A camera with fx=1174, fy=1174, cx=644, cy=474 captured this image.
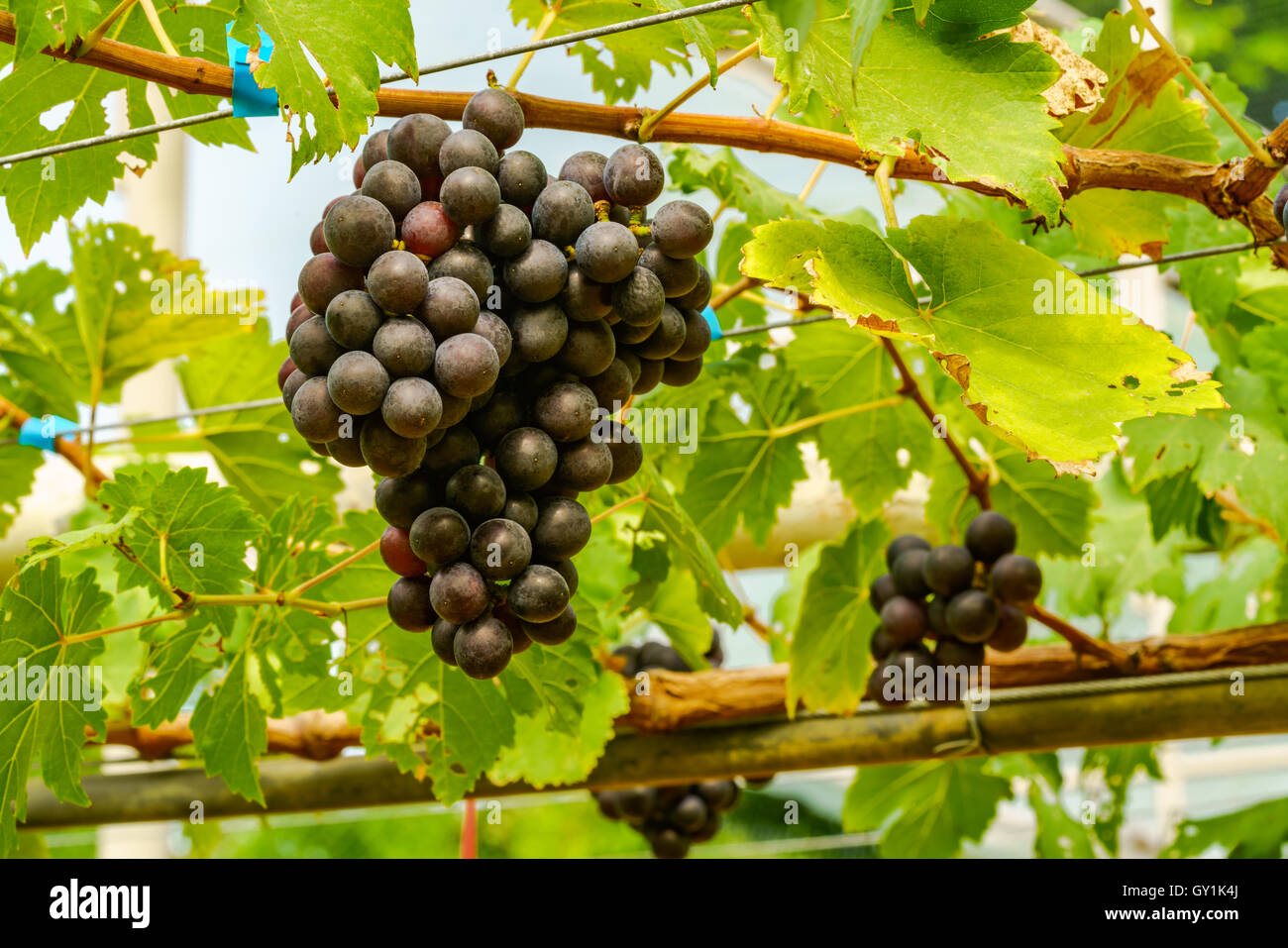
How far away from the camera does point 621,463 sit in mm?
807

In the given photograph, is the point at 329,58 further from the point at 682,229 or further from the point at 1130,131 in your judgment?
the point at 1130,131

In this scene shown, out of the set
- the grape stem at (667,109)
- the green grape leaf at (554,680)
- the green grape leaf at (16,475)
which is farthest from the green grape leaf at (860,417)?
the green grape leaf at (16,475)

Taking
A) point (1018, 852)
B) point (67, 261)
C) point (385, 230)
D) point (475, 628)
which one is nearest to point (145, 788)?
point (67, 261)

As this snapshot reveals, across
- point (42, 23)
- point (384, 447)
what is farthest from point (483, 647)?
point (42, 23)

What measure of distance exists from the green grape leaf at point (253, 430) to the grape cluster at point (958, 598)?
709 millimetres

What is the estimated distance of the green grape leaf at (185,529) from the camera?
980mm

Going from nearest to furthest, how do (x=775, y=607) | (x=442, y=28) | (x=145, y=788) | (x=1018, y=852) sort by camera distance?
(x=145, y=788) → (x=775, y=607) → (x=442, y=28) → (x=1018, y=852)

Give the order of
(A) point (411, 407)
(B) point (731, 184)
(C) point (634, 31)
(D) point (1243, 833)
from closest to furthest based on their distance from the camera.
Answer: (A) point (411, 407), (C) point (634, 31), (B) point (731, 184), (D) point (1243, 833)

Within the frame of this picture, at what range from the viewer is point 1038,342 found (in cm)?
81

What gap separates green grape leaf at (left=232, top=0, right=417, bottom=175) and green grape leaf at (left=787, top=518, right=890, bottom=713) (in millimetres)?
864

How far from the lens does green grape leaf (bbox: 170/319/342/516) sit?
149cm

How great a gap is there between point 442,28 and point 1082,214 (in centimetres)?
192

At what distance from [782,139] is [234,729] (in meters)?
0.71
